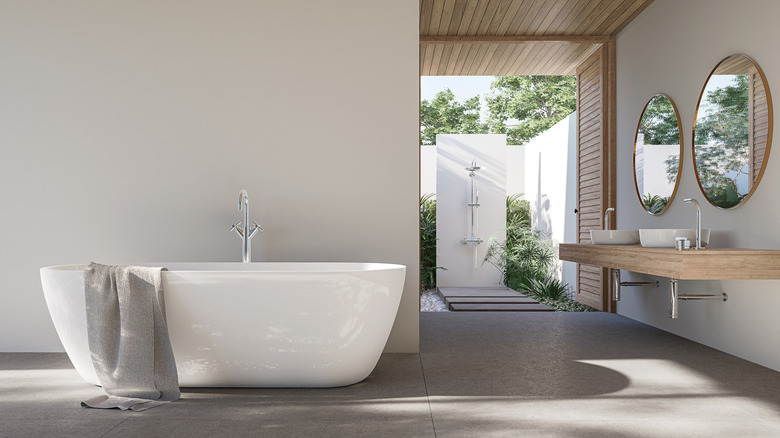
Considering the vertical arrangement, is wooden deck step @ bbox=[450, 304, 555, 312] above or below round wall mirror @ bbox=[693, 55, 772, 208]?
below

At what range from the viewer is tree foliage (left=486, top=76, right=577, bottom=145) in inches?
677

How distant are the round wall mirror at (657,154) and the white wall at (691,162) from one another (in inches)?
3.3

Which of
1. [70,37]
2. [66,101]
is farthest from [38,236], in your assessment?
[70,37]

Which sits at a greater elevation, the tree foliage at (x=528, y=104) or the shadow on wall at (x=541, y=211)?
the tree foliage at (x=528, y=104)

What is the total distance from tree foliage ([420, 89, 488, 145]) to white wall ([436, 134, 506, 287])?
1001cm

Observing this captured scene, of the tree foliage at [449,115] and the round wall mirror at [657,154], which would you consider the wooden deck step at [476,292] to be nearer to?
the round wall mirror at [657,154]

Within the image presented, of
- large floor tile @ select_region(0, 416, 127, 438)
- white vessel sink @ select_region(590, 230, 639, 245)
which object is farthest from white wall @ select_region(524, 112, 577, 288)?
large floor tile @ select_region(0, 416, 127, 438)

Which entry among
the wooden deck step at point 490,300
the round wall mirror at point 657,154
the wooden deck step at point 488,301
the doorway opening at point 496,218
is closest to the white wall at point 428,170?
the doorway opening at point 496,218

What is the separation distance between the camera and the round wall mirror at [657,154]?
4.61 m

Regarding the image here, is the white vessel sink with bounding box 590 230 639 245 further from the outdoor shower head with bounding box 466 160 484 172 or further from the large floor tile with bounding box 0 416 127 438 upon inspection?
the outdoor shower head with bounding box 466 160 484 172

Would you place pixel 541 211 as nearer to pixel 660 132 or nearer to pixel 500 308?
pixel 500 308

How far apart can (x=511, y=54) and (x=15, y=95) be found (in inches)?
183

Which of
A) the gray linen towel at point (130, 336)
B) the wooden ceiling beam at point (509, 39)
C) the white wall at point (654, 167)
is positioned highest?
the wooden ceiling beam at point (509, 39)

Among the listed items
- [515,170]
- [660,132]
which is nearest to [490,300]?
[660,132]
